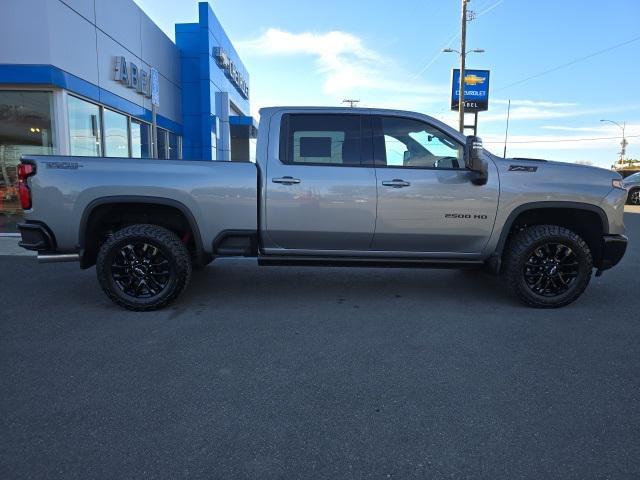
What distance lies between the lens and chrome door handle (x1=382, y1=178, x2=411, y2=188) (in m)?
4.70

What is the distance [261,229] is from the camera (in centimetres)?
480

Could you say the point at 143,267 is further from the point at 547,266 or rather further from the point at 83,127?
the point at 83,127

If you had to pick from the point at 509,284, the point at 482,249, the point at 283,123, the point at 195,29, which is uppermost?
the point at 195,29

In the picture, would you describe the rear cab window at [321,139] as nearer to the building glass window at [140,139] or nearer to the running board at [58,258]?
the running board at [58,258]

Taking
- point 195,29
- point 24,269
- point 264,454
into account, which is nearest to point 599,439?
point 264,454

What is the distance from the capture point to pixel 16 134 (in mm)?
10688

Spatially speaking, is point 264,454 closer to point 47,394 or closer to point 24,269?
point 47,394

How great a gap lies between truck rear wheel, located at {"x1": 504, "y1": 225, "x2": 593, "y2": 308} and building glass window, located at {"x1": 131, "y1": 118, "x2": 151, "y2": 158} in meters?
13.3

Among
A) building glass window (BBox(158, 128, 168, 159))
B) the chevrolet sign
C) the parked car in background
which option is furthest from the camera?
the chevrolet sign

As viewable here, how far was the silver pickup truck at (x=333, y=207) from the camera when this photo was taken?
15.1 ft

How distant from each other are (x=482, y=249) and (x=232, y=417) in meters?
3.20

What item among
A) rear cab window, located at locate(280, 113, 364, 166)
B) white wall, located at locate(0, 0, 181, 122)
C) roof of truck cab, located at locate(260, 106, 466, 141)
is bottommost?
rear cab window, located at locate(280, 113, 364, 166)

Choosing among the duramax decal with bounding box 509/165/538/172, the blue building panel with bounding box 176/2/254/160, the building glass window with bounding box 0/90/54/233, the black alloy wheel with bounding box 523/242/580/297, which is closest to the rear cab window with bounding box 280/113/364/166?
the duramax decal with bounding box 509/165/538/172

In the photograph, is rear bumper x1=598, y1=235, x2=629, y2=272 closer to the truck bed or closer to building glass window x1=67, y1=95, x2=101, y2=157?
the truck bed
